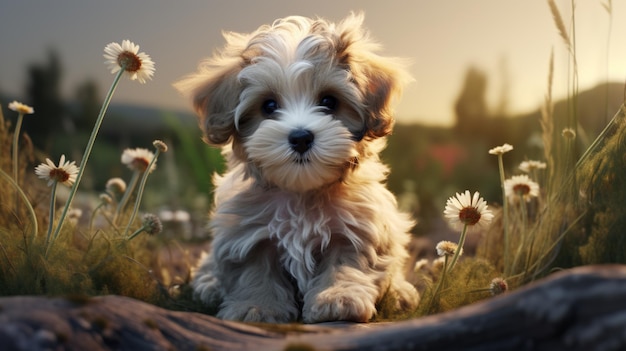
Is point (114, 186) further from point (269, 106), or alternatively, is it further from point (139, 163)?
point (269, 106)

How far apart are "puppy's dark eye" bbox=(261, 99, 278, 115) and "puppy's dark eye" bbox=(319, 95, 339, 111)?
262 millimetres

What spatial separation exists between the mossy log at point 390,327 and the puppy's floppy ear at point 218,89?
1.79m

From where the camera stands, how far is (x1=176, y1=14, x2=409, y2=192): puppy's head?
3.99 metres

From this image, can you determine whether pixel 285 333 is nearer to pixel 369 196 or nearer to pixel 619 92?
pixel 369 196

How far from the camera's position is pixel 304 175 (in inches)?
158

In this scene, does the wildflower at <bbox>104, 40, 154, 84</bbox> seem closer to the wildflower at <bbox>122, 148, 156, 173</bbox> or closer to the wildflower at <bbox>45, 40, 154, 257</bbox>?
the wildflower at <bbox>45, 40, 154, 257</bbox>

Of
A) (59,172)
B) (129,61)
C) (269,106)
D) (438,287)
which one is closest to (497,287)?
(438,287)

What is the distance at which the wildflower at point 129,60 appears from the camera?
13.9ft

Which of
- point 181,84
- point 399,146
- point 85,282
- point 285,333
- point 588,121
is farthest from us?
point 399,146

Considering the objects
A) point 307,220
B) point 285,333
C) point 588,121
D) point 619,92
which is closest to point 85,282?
point 307,220

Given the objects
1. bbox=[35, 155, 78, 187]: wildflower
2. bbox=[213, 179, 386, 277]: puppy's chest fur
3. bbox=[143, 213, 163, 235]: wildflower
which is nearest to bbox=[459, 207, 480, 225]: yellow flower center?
bbox=[213, 179, 386, 277]: puppy's chest fur

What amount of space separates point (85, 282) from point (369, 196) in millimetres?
1675

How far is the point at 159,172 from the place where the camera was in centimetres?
1307

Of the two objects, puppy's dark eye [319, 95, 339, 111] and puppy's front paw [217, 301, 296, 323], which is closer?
puppy's front paw [217, 301, 296, 323]
